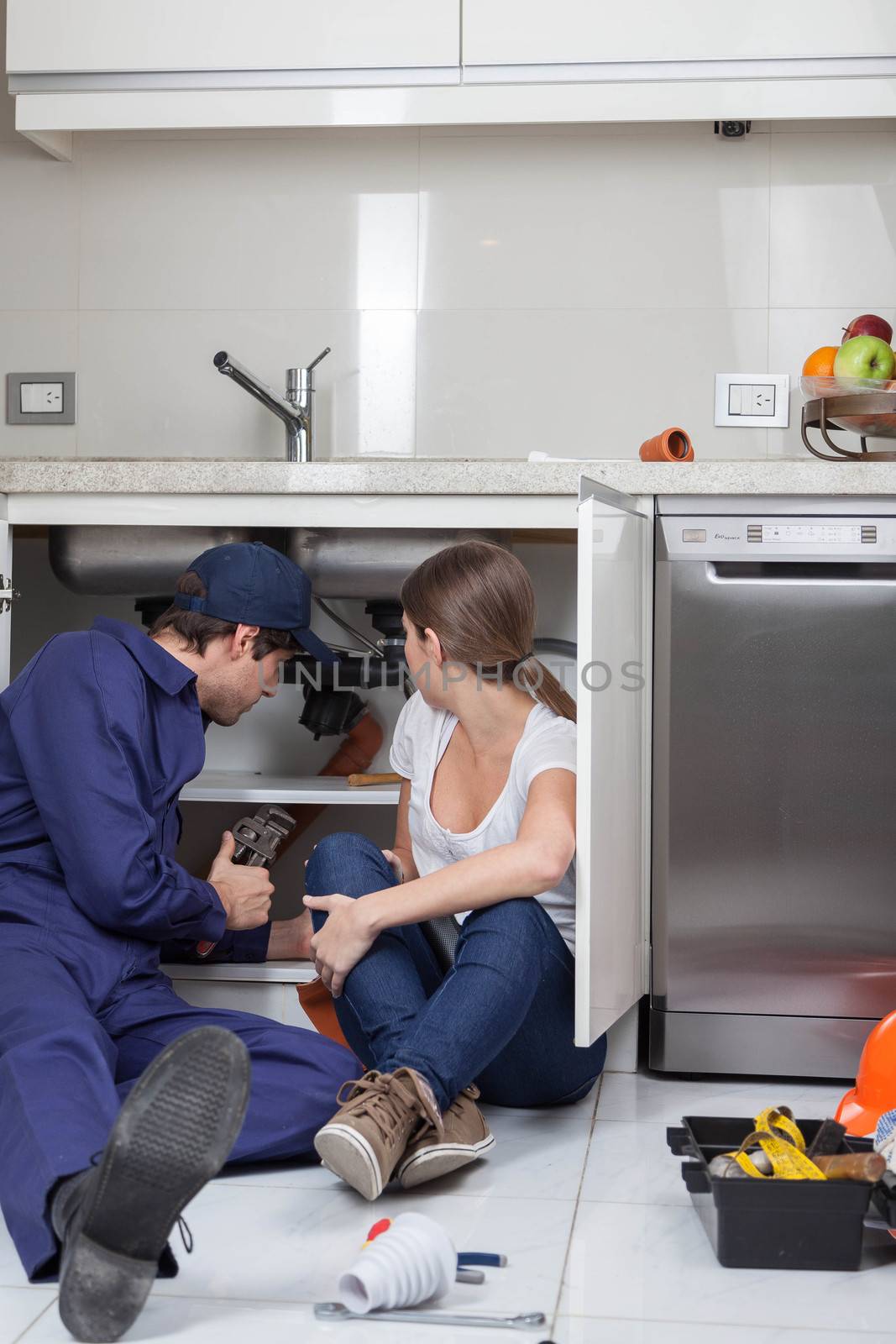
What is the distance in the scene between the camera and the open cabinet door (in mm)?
1429

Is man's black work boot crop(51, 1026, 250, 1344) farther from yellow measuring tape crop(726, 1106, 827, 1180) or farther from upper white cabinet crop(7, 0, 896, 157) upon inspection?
upper white cabinet crop(7, 0, 896, 157)

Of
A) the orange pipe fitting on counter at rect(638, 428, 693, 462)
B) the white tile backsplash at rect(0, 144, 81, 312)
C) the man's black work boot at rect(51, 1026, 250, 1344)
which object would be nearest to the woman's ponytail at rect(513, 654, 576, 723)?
the orange pipe fitting on counter at rect(638, 428, 693, 462)

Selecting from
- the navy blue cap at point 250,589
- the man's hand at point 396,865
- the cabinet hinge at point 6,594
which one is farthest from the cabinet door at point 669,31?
the man's hand at point 396,865

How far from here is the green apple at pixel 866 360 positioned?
195 centimetres

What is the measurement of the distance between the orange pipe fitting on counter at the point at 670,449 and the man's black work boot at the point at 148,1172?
1.14 metres

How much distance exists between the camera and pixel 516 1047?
5.03 feet

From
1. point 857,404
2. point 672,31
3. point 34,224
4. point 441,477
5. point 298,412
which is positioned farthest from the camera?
point 34,224

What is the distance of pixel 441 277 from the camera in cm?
239

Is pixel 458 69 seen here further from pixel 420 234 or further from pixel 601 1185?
pixel 601 1185

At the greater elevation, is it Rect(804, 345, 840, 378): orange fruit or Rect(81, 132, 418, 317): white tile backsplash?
Rect(81, 132, 418, 317): white tile backsplash

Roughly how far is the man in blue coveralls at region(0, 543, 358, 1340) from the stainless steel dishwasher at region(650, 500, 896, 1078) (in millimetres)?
523

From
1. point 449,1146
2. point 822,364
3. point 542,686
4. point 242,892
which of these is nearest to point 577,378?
point 822,364

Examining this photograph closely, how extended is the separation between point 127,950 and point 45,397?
1351mm

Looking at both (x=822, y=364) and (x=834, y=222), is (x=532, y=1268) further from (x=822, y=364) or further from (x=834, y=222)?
(x=834, y=222)
